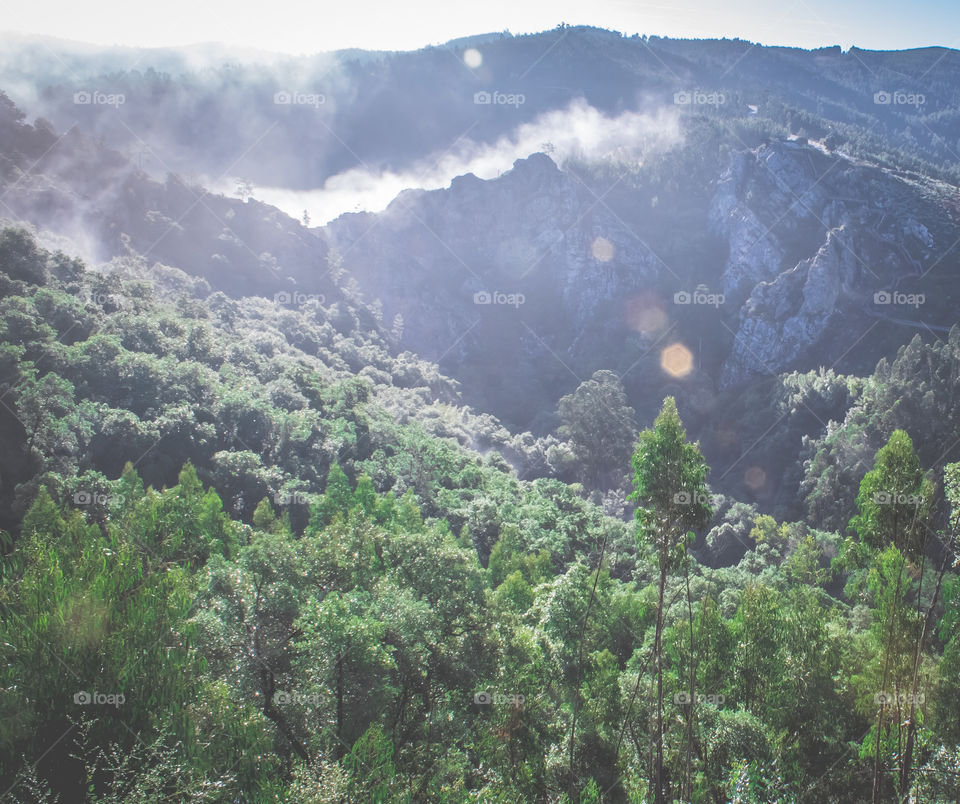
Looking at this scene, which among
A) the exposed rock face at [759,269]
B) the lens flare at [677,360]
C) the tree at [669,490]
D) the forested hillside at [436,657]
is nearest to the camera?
the forested hillside at [436,657]

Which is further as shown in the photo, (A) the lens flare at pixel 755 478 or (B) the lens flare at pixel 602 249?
(B) the lens flare at pixel 602 249

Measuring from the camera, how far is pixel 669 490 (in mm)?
18672

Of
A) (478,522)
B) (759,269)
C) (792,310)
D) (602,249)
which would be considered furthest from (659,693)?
(602,249)

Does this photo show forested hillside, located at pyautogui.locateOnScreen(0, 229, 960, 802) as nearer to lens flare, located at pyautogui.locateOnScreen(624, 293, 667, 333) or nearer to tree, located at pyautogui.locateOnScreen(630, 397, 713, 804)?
tree, located at pyautogui.locateOnScreen(630, 397, 713, 804)

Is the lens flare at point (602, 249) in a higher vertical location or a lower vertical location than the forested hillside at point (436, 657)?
higher

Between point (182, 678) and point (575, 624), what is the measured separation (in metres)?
20.2

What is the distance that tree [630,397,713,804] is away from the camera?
18.6 metres

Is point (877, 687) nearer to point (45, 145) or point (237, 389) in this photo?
point (237, 389)

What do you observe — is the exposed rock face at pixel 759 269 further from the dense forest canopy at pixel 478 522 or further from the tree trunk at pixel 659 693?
the tree trunk at pixel 659 693

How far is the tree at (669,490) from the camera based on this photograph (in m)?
18.6

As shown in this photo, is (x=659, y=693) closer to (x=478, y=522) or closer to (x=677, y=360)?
(x=478, y=522)

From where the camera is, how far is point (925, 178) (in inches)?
6550

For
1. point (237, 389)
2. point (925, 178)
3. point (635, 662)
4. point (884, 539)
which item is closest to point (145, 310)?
point (237, 389)

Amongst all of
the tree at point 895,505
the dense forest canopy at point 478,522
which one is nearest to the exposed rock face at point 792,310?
the dense forest canopy at point 478,522
